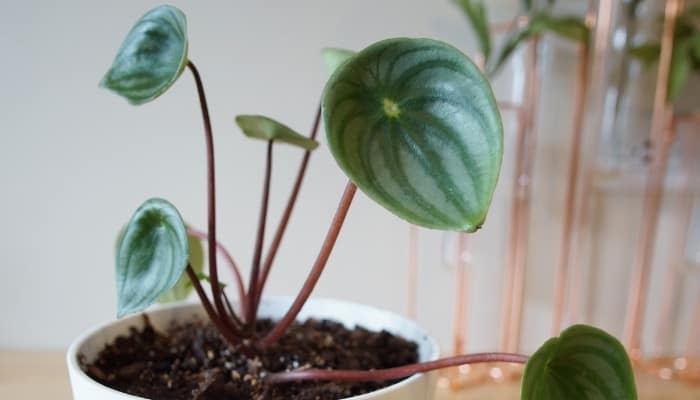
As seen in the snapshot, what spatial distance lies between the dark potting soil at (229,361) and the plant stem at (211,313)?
0.02m

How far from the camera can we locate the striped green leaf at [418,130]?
30 cm

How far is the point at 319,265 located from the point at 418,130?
19 centimetres

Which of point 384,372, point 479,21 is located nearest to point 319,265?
point 384,372

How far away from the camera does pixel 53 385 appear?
2.89ft

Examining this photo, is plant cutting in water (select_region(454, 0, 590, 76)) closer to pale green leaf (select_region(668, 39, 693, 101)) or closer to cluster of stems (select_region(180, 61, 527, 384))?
pale green leaf (select_region(668, 39, 693, 101))

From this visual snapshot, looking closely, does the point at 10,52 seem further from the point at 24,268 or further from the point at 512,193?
the point at 512,193

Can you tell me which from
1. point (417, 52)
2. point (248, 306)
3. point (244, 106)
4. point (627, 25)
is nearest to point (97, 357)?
point (248, 306)

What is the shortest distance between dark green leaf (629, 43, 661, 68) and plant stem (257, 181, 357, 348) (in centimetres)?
73

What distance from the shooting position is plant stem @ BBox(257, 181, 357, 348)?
42cm

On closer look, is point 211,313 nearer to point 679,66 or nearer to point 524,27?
point 524,27

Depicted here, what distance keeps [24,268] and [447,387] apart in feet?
2.75

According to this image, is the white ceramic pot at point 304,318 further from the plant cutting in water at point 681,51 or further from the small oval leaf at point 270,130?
the plant cutting in water at point 681,51

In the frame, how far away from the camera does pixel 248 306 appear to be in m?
0.57

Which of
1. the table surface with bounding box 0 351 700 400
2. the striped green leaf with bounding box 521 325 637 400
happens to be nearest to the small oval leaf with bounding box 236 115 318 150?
the striped green leaf with bounding box 521 325 637 400
